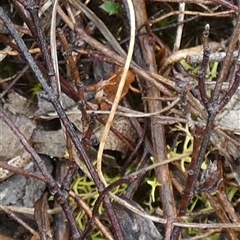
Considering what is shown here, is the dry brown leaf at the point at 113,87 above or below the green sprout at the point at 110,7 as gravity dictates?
below

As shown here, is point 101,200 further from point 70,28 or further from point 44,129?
point 70,28

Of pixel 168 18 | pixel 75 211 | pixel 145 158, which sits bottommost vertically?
pixel 75 211

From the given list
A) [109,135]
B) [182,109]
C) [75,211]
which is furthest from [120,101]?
[75,211]

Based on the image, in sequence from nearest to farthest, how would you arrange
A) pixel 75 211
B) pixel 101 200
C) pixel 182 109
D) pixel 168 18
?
1. pixel 101 200
2. pixel 182 109
3. pixel 75 211
4. pixel 168 18

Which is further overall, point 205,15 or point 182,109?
point 205,15

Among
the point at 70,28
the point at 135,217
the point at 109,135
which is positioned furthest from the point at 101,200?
the point at 70,28

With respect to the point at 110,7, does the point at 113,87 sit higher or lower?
lower

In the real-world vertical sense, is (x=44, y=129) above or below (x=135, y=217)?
above

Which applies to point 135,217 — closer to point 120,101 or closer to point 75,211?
point 75,211

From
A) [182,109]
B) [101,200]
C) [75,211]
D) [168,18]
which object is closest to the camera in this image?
[101,200]

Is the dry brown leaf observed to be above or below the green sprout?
below
